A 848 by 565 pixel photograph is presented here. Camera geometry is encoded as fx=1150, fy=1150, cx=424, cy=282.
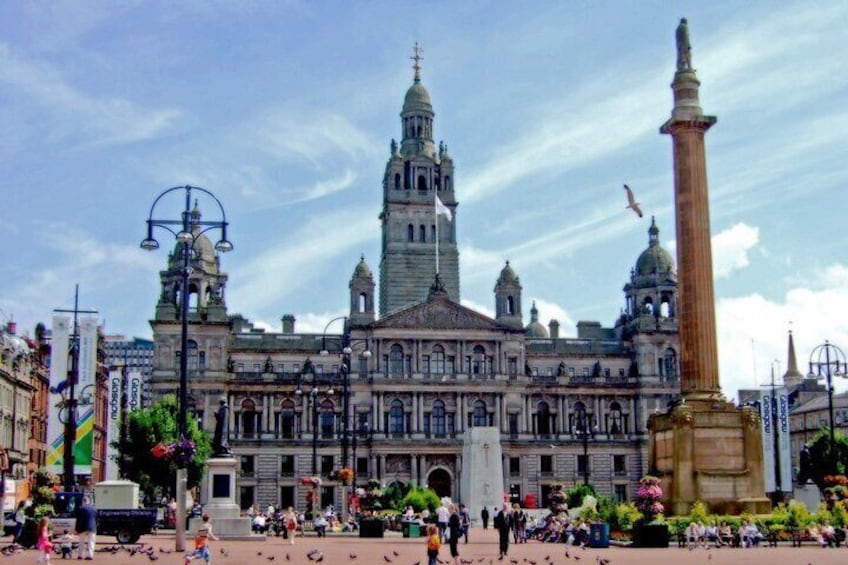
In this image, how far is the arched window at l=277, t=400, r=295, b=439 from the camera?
345 ft

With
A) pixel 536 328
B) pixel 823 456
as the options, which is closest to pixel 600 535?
pixel 823 456

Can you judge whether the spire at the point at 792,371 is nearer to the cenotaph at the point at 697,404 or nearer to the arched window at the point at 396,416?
the arched window at the point at 396,416

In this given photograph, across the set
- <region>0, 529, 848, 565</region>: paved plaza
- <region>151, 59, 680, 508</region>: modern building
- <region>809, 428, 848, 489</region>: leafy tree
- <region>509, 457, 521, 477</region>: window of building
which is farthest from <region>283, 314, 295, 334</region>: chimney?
<region>0, 529, 848, 565</region>: paved plaza

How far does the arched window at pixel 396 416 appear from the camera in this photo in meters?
105

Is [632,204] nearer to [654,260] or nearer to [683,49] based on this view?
[683,49]

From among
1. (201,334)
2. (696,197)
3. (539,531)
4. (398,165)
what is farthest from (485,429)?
(398,165)

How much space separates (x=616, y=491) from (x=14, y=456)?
5487 centimetres

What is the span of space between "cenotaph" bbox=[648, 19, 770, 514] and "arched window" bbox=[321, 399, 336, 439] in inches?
2561

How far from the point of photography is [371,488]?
194ft

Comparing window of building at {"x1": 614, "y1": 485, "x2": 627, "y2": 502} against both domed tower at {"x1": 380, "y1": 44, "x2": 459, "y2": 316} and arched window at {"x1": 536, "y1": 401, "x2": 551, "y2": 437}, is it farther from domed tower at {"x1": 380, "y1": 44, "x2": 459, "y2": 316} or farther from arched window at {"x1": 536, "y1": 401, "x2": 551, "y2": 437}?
domed tower at {"x1": 380, "y1": 44, "x2": 459, "y2": 316}

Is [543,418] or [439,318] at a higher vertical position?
[439,318]

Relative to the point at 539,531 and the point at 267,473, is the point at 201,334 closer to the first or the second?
the point at 267,473

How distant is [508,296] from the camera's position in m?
111

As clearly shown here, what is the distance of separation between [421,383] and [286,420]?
13.0m
